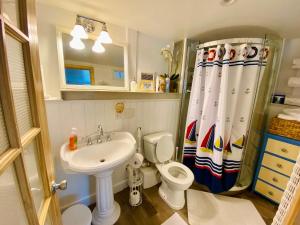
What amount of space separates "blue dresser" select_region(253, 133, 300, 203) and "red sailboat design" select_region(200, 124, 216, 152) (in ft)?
2.04

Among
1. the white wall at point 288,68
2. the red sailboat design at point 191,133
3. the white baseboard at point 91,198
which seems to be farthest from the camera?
the red sailboat design at point 191,133

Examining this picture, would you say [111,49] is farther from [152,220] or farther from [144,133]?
[152,220]

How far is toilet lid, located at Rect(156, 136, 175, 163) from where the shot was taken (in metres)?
1.72

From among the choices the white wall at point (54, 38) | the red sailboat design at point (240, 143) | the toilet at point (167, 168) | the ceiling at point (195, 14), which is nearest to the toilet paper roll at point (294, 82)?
the ceiling at point (195, 14)

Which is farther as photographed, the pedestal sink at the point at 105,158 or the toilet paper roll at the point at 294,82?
the toilet paper roll at the point at 294,82

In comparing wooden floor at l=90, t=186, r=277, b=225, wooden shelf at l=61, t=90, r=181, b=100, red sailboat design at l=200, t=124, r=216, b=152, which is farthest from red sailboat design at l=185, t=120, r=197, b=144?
wooden floor at l=90, t=186, r=277, b=225

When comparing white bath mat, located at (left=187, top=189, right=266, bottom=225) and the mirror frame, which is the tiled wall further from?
white bath mat, located at (left=187, top=189, right=266, bottom=225)

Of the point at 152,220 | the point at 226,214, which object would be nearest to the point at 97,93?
the point at 152,220

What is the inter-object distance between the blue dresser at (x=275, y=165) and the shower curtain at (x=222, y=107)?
12.5 inches

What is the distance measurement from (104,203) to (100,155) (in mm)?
477

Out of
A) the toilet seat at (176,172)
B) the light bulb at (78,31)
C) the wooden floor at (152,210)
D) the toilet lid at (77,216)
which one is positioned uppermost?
the light bulb at (78,31)

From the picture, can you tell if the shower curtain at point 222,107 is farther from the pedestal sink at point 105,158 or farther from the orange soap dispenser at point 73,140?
the orange soap dispenser at point 73,140

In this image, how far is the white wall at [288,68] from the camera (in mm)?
1665

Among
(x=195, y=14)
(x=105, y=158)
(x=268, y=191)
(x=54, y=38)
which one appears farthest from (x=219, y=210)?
(x=54, y=38)
